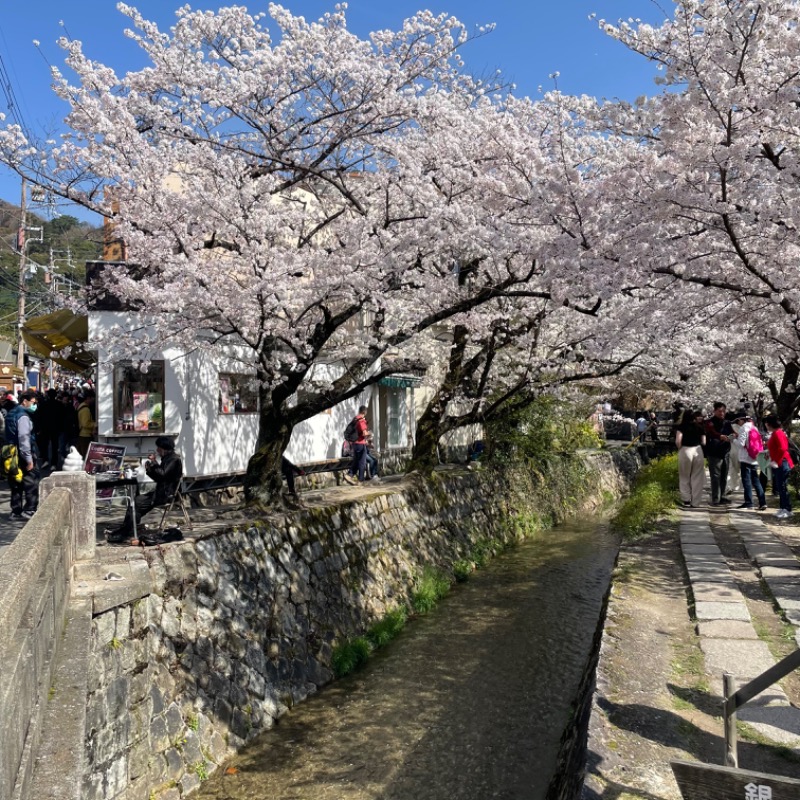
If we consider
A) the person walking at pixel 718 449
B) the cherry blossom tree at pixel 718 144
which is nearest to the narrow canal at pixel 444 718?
the person walking at pixel 718 449

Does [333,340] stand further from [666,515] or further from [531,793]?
[531,793]

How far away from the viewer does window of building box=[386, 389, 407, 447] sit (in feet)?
73.1

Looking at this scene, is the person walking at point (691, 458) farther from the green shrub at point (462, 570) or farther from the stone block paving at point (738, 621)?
the green shrub at point (462, 570)

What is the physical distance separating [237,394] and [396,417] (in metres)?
8.48

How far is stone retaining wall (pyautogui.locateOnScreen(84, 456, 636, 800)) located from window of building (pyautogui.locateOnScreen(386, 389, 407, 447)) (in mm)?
10626

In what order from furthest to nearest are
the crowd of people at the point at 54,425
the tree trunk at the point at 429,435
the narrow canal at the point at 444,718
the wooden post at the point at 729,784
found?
the tree trunk at the point at 429,435 → the crowd of people at the point at 54,425 → the narrow canal at the point at 444,718 → the wooden post at the point at 729,784

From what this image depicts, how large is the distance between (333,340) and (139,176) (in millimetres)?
5854

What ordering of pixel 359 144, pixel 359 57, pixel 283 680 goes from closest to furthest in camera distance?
1. pixel 283 680
2. pixel 359 57
3. pixel 359 144

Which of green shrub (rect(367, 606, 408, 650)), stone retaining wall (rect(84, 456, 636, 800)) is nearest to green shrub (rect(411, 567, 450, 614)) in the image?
stone retaining wall (rect(84, 456, 636, 800))

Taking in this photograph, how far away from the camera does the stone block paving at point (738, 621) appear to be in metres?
4.71

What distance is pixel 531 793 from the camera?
606 centimetres

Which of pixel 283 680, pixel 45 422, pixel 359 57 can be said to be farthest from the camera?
pixel 45 422

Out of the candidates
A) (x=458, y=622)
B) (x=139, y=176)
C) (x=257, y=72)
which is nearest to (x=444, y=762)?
(x=458, y=622)

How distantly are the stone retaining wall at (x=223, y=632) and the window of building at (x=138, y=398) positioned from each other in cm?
511
